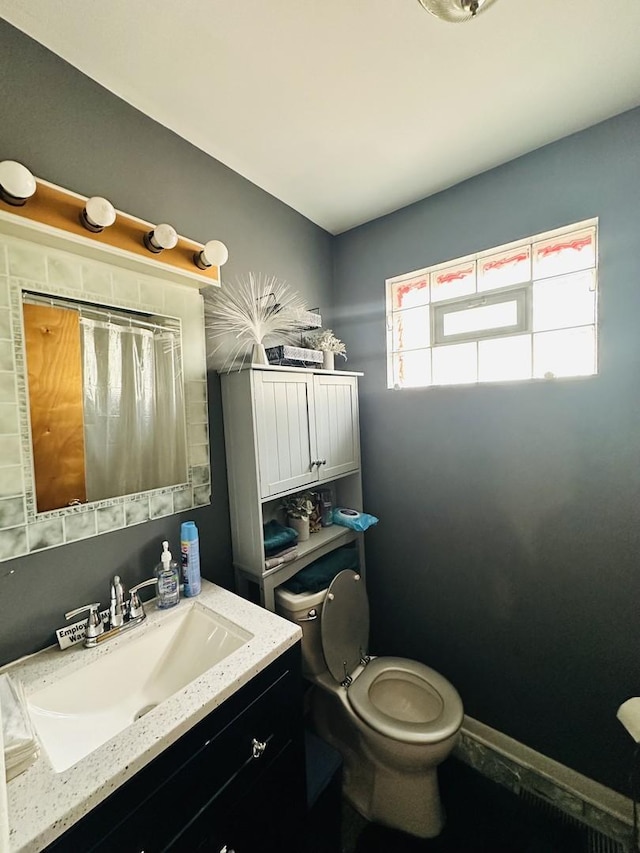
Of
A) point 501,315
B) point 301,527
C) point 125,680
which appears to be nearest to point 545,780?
point 301,527

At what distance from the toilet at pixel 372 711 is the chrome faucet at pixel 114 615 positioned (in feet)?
1.68

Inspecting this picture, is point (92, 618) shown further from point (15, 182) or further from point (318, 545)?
point (15, 182)

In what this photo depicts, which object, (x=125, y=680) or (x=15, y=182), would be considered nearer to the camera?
(x=15, y=182)

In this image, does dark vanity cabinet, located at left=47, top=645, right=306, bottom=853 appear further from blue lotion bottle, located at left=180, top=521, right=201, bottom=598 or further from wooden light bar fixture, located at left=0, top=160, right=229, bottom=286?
wooden light bar fixture, located at left=0, top=160, right=229, bottom=286

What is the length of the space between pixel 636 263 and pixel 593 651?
140 centimetres

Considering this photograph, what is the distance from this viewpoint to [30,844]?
474 millimetres

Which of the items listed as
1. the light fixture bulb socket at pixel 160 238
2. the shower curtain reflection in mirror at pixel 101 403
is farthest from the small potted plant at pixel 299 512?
the light fixture bulb socket at pixel 160 238

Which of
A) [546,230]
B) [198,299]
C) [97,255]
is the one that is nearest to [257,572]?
[198,299]

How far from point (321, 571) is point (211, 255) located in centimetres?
129

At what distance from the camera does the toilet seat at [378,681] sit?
1182 mm

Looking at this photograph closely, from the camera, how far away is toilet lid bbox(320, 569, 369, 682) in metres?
1.32

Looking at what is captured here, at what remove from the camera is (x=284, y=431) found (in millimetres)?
1310

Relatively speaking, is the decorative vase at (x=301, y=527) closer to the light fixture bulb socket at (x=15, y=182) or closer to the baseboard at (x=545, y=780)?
the baseboard at (x=545, y=780)

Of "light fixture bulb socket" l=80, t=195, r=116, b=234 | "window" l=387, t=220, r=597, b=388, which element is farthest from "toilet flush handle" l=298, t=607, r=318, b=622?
"light fixture bulb socket" l=80, t=195, r=116, b=234
